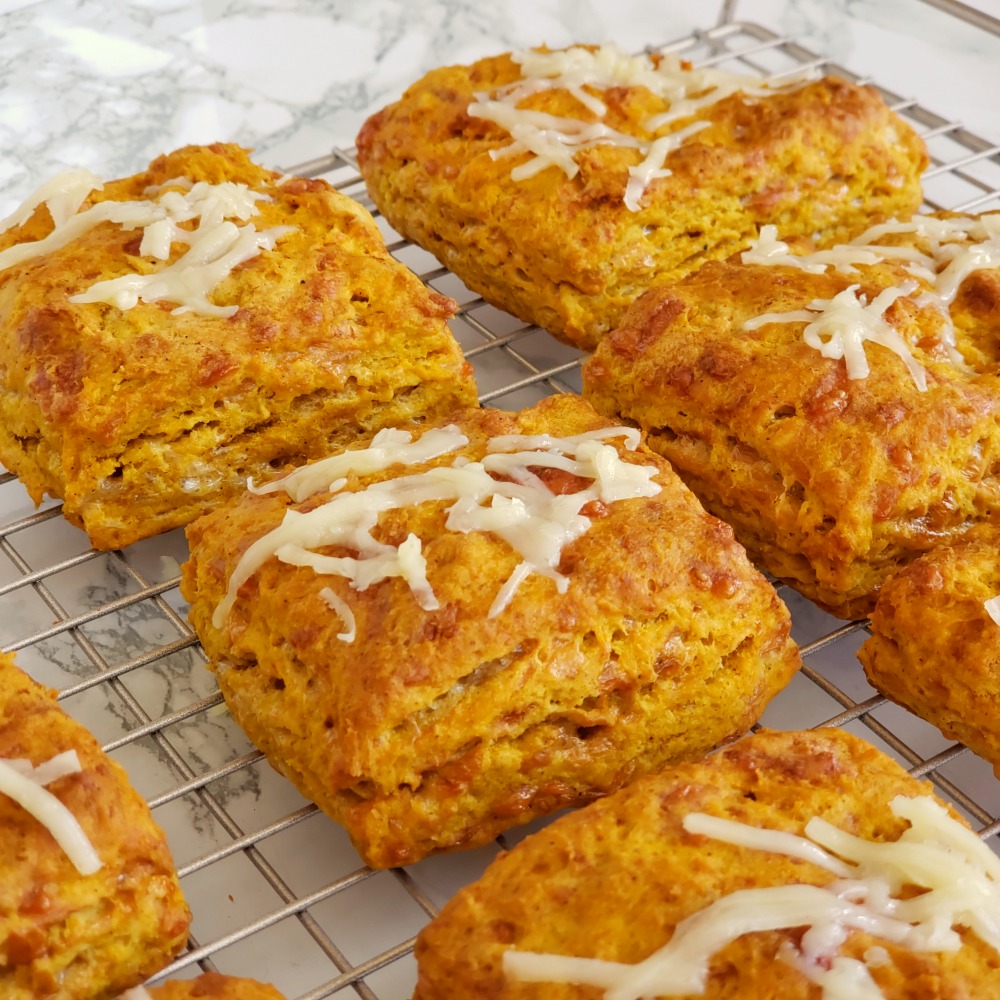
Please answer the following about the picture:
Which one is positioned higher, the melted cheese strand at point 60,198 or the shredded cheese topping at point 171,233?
the shredded cheese topping at point 171,233

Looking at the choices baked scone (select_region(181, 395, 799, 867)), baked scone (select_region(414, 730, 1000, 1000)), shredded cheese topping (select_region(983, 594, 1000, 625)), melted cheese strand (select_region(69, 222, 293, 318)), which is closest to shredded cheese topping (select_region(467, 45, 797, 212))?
melted cheese strand (select_region(69, 222, 293, 318))

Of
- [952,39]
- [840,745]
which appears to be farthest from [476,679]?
[952,39]

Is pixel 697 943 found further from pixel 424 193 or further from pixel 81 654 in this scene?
pixel 424 193

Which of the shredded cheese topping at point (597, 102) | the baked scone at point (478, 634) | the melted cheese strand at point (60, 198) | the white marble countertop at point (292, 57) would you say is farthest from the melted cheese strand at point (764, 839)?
the white marble countertop at point (292, 57)

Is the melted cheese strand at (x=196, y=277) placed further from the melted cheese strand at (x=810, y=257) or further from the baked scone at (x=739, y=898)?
the baked scone at (x=739, y=898)

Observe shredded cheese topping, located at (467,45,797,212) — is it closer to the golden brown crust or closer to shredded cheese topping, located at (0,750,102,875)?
shredded cheese topping, located at (0,750,102,875)

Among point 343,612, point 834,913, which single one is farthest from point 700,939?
point 343,612
